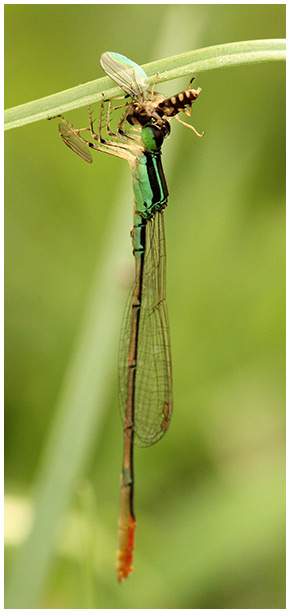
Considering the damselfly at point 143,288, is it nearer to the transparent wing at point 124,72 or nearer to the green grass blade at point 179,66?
the transparent wing at point 124,72

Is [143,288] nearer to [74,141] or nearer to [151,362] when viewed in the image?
[151,362]

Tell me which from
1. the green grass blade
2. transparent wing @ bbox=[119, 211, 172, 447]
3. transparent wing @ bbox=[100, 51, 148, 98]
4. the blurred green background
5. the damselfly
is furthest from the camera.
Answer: the blurred green background

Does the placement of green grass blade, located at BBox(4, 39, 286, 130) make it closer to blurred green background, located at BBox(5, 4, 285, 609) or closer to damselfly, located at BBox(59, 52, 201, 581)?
damselfly, located at BBox(59, 52, 201, 581)

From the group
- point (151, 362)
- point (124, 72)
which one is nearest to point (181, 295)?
point (151, 362)

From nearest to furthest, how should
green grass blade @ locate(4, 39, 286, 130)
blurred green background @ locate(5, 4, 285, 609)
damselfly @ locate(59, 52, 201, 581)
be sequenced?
green grass blade @ locate(4, 39, 286, 130) < damselfly @ locate(59, 52, 201, 581) < blurred green background @ locate(5, 4, 285, 609)

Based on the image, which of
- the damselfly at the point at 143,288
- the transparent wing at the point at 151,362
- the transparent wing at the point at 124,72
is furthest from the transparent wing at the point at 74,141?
the transparent wing at the point at 151,362

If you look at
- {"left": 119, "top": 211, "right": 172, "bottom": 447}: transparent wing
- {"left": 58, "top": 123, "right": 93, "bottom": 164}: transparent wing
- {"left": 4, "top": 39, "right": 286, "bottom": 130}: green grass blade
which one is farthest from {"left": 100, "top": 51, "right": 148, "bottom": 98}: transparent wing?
{"left": 119, "top": 211, "right": 172, "bottom": 447}: transparent wing

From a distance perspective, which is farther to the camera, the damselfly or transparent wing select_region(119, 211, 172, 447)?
transparent wing select_region(119, 211, 172, 447)
